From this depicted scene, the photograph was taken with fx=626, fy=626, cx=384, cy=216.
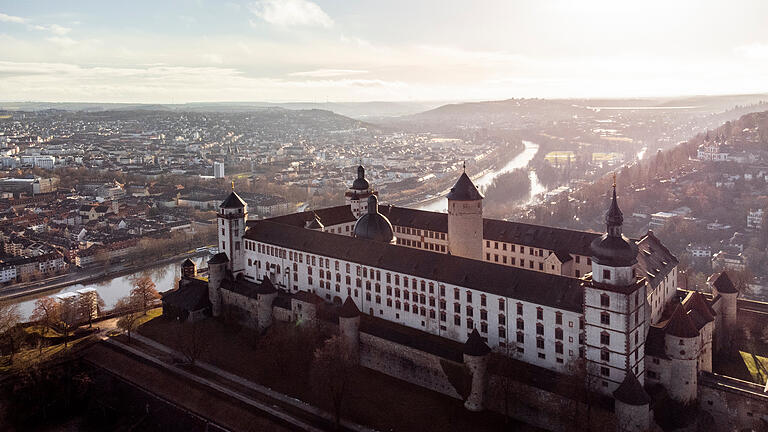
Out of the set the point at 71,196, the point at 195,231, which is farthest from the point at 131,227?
the point at 71,196

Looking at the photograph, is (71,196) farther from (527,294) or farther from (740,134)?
(740,134)

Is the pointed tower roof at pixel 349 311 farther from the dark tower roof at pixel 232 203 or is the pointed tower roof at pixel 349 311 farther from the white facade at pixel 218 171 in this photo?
the white facade at pixel 218 171

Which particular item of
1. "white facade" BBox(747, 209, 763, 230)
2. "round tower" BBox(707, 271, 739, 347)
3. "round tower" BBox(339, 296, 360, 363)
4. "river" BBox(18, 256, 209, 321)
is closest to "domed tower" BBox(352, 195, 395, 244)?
"round tower" BBox(339, 296, 360, 363)

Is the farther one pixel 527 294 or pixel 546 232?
pixel 546 232

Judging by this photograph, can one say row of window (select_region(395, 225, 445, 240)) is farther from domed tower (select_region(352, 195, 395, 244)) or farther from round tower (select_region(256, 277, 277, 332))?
round tower (select_region(256, 277, 277, 332))

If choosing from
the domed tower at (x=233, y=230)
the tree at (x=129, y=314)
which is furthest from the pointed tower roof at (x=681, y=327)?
the tree at (x=129, y=314)

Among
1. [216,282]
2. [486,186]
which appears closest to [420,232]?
[216,282]

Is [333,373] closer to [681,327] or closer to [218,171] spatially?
[681,327]
